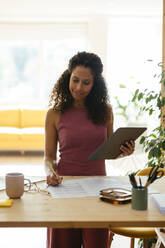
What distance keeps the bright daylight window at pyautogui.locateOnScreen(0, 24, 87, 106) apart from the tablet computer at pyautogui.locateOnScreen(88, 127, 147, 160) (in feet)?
23.0

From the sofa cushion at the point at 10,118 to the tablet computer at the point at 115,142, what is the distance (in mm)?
6490

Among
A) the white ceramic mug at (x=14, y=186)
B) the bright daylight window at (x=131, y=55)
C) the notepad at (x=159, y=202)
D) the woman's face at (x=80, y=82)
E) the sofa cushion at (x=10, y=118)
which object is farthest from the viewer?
the bright daylight window at (x=131, y=55)

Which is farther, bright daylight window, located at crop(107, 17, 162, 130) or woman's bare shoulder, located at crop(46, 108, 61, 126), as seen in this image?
bright daylight window, located at crop(107, 17, 162, 130)

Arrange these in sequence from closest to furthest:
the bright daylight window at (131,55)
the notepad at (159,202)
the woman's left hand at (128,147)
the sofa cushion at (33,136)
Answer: the notepad at (159,202)
the woman's left hand at (128,147)
the sofa cushion at (33,136)
the bright daylight window at (131,55)

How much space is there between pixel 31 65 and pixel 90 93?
274 inches

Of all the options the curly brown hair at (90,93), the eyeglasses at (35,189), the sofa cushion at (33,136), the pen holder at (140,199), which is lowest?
the sofa cushion at (33,136)

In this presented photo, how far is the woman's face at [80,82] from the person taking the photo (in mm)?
1817

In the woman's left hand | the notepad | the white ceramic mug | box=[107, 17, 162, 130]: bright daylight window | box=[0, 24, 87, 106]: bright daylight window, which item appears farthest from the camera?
box=[0, 24, 87, 106]: bright daylight window

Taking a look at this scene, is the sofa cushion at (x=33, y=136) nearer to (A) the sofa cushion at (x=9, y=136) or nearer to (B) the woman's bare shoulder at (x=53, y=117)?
(A) the sofa cushion at (x=9, y=136)

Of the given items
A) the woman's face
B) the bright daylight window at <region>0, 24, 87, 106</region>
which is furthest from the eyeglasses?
the bright daylight window at <region>0, 24, 87, 106</region>

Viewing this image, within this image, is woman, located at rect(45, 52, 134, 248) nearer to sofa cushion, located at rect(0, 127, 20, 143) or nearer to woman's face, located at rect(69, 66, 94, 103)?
woman's face, located at rect(69, 66, 94, 103)

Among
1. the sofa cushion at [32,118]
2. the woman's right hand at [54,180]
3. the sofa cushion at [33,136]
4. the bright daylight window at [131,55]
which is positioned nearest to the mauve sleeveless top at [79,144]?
the woman's right hand at [54,180]

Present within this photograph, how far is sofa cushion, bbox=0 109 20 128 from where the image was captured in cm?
793

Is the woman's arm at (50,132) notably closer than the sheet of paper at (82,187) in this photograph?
No
